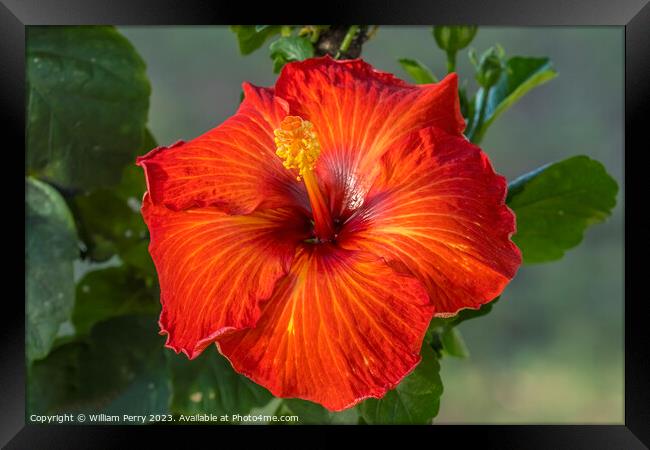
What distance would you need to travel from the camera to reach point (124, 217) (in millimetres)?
842

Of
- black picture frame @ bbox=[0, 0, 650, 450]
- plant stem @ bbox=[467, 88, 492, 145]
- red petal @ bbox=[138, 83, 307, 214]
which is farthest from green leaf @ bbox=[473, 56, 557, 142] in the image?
red petal @ bbox=[138, 83, 307, 214]

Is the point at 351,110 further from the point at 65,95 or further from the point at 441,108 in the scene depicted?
the point at 65,95

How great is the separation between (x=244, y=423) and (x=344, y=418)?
0.08m

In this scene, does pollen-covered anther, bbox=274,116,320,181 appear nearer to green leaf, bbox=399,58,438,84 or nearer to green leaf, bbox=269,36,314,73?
green leaf, bbox=269,36,314,73

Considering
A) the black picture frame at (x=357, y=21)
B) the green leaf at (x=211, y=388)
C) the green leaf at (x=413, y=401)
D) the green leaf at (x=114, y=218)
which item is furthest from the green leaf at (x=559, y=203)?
the green leaf at (x=114, y=218)

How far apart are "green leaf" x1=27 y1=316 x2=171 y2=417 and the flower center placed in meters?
0.28

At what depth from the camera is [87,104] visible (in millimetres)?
703

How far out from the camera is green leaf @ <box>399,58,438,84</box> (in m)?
0.68

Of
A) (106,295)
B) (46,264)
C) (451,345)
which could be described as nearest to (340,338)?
(451,345)

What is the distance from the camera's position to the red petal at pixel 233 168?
48 centimetres

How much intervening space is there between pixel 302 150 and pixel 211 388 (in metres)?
0.27

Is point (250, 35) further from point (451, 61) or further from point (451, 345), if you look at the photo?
point (451, 345)

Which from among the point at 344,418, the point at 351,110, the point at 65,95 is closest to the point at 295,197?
the point at 351,110

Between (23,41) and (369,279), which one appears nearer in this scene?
(369,279)
